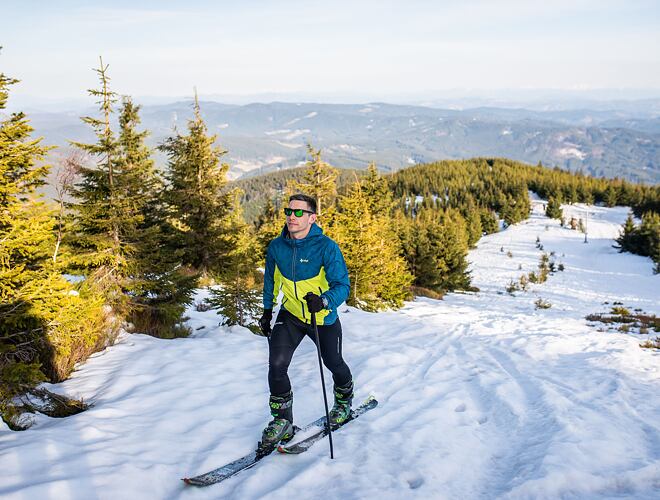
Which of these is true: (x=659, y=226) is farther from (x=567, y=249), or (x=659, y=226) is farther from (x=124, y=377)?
(x=124, y=377)

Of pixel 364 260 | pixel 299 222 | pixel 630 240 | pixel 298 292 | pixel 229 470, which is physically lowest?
pixel 630 240

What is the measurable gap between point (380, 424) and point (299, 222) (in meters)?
2.93

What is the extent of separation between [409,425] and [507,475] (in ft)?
4.44

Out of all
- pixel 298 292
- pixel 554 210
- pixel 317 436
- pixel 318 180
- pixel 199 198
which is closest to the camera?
pixel 298 292

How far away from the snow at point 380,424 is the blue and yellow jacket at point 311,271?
170 cm

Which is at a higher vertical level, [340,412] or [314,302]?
[314,302]

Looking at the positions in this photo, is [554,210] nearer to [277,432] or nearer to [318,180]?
[318,180]

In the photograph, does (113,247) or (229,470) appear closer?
(229,470)

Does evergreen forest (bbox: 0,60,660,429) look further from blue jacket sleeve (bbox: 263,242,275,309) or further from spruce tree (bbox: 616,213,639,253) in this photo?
spruce tree (bbox: 616,213,639,253)

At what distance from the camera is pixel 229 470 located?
13.7ft

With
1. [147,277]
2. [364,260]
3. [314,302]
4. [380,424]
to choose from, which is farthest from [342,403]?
[364,260]

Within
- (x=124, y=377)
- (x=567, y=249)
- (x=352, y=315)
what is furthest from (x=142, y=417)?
(x=567, y=249)

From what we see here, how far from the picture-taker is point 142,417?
210 inches

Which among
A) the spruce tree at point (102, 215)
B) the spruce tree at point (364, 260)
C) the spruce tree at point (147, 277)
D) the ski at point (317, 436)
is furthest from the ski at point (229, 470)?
the spruce tree at point (364, 260)
